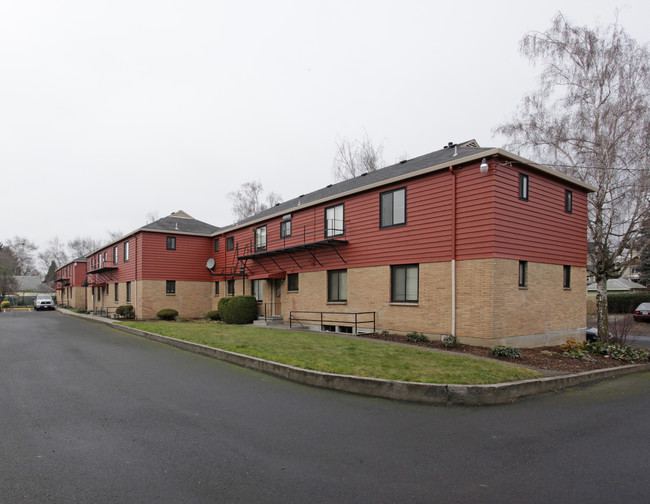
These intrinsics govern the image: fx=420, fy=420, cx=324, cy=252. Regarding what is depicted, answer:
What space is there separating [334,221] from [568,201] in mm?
8947

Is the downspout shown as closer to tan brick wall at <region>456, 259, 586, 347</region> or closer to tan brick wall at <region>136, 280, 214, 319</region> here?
tan brick wall at <region>456, 259, 586, 347</region>

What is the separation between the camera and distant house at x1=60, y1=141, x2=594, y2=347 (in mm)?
12344

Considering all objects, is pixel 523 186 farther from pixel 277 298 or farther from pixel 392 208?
pixel 277 298

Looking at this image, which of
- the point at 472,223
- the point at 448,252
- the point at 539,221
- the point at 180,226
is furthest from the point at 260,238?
the point at 539,221

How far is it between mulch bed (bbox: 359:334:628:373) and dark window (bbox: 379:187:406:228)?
14.6 ft

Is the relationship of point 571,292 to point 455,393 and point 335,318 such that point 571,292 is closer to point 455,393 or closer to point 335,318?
point 335,318

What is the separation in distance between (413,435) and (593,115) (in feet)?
57.5

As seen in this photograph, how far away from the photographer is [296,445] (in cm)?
487

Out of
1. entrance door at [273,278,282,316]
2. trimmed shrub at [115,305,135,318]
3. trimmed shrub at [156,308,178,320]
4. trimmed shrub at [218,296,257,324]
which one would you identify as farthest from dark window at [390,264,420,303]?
trimmed shrub at [115,305,135,318]

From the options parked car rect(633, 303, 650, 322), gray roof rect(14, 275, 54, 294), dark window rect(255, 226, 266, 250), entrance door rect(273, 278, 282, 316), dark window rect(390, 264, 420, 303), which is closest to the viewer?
dark window rect(390, 264, 420, 303)

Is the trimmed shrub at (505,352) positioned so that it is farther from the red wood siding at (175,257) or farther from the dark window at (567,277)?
the red wood siding at (175,257)

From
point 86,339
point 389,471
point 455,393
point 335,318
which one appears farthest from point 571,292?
point 86,339

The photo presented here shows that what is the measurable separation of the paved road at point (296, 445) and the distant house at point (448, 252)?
475 cm

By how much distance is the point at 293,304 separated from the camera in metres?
20.7
